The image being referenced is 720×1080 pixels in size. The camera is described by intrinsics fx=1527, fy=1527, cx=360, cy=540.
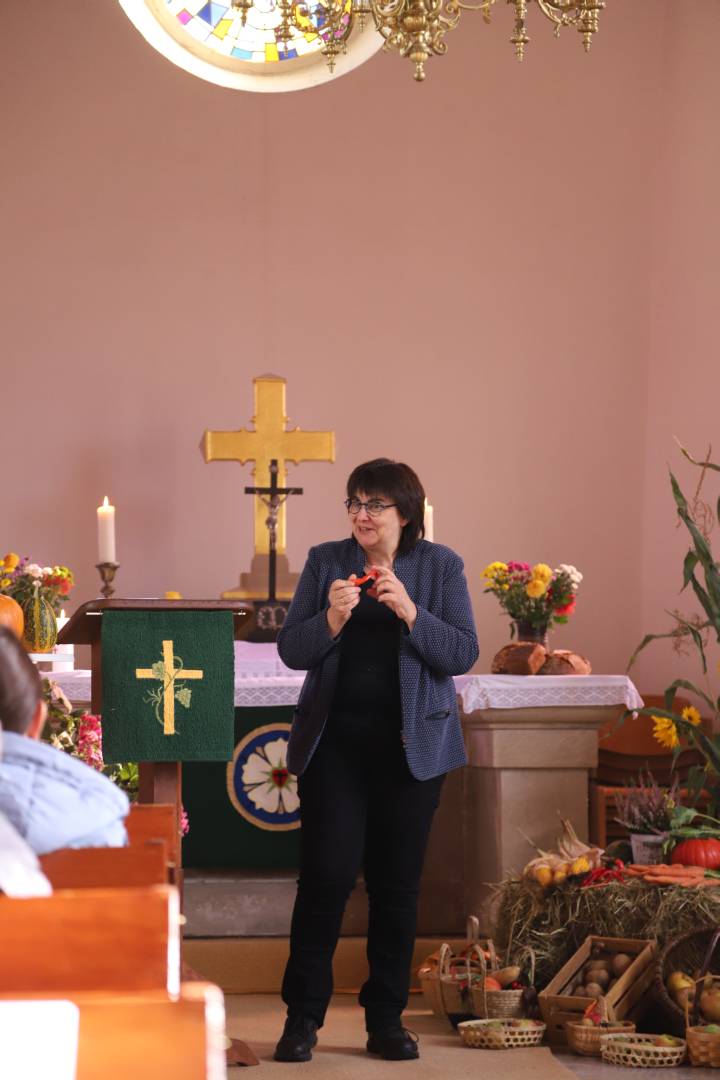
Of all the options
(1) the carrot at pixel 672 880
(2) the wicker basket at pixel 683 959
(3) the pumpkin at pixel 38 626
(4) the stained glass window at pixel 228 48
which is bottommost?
(2) the wicker basket at pixel 683 959

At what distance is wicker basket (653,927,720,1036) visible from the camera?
433 cm

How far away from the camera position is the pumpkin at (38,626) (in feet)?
16.3

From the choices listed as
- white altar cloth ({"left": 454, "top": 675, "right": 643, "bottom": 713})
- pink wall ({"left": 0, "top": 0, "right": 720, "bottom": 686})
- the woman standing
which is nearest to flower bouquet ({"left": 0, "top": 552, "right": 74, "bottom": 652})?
the woman standing

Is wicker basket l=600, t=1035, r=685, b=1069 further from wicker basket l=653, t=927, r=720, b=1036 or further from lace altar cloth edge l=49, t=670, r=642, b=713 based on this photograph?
lace altar cloth edge l=49, t=670, r=642, b=713

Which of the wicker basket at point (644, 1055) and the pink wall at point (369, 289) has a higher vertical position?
the pink wall at point (369, 289)

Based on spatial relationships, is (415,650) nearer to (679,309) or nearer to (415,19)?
(415,19)

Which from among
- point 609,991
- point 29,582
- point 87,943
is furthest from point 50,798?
point 29,582

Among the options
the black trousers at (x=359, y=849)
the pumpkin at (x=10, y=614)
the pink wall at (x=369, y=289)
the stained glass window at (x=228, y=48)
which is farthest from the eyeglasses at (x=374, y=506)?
the stained glass window at (x=228, y=48)

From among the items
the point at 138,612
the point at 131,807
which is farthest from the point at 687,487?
the point at 131,807

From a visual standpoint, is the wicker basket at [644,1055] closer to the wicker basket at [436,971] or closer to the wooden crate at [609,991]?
the wooden crate at [609,991]

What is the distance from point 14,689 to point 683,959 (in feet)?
8.90

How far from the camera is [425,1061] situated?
4137mm

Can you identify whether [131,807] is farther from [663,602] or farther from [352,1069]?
[663,602]

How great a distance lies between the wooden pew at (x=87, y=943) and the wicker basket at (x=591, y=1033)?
→ 2.51m
